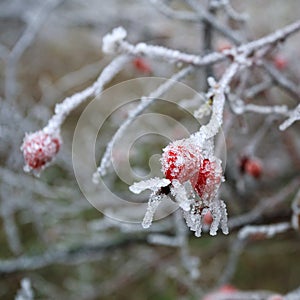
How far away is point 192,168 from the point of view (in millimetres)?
339

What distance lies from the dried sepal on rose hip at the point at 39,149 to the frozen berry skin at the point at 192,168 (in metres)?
0.18

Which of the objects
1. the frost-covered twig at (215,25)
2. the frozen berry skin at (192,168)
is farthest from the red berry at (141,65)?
the frozen berry skin at (192,168)

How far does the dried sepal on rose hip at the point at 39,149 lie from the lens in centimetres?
48

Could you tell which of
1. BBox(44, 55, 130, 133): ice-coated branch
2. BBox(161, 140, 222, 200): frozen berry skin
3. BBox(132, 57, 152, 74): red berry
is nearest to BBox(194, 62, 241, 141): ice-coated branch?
BBox(161, 140, 222, 200): frozen berry skin

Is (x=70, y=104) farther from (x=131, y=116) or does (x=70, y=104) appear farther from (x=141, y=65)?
(x=141, y=65)

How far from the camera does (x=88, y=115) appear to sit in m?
1.72

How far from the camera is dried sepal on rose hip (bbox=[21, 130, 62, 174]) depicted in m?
0.48

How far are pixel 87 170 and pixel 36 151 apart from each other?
0.84 metres

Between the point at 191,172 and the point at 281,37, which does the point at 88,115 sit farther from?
the point at 191,172

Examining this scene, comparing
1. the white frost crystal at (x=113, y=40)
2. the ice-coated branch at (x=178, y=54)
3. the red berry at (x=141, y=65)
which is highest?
the red berry at (x=141, y=65)

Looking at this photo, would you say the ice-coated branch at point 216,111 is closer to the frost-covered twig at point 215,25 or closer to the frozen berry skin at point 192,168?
the frozen berry skin at point 192,168

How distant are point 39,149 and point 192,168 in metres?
0.20

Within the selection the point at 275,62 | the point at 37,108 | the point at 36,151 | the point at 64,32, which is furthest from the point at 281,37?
the point at 64,32

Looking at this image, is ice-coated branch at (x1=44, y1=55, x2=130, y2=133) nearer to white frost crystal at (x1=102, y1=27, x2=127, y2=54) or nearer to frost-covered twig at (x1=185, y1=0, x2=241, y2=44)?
white frost crystal at (x1=102, y1=27, x2=127, y2=54)
